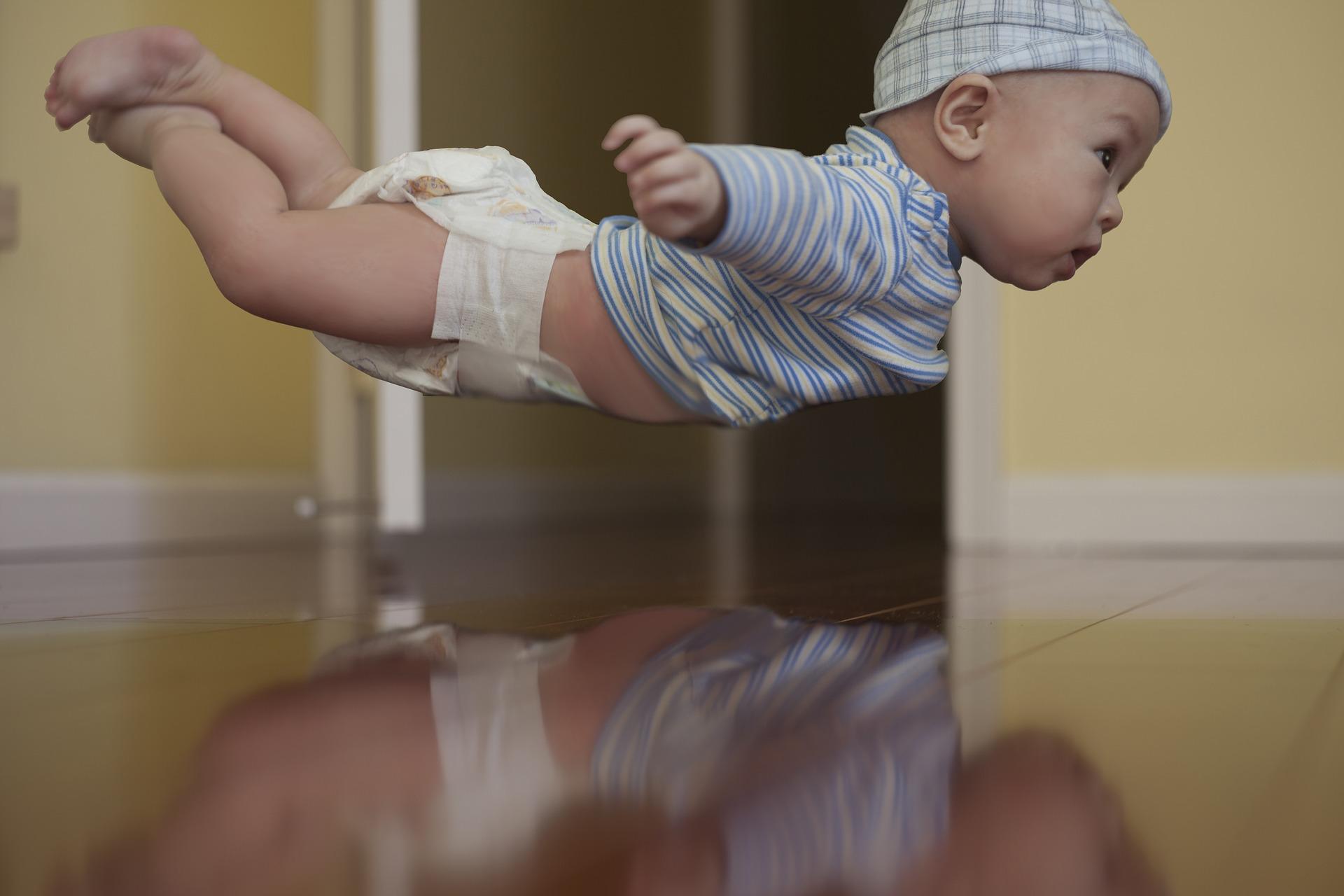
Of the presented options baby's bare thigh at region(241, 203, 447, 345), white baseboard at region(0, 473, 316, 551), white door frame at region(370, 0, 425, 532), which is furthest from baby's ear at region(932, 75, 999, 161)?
white baseboard at region(0, 473, 316, 551)

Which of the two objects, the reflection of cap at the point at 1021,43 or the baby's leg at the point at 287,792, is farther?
the reflection of cap at the point at 1021,43

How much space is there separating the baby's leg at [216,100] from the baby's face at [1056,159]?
478mm

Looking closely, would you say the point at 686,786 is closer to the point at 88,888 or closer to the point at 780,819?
the point at 780,819

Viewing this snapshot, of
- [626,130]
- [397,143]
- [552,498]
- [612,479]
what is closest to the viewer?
[626,130]

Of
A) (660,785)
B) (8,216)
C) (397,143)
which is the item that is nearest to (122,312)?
(8,216)

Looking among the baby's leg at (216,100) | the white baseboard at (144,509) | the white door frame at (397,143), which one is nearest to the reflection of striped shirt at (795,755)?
the baby's leg at (216,100)

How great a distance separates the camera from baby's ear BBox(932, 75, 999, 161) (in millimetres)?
853

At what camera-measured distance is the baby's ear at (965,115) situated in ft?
2.80

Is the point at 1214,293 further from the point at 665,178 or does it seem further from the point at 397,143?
the point at 665,178

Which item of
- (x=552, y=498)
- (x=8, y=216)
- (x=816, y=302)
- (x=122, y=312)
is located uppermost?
(x=8, y=216)

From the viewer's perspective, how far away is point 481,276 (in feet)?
3.01

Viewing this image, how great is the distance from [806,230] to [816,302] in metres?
0.09

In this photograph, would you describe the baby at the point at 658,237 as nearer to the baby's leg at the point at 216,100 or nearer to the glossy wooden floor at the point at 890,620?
the baby's leg at the point at 216,100

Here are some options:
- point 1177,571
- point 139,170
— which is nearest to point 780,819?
point 1177,571
